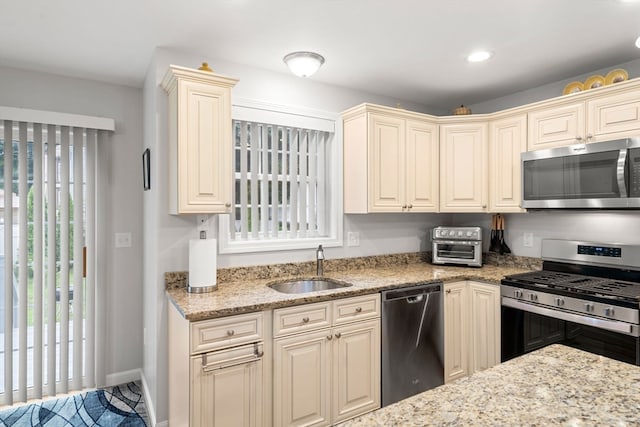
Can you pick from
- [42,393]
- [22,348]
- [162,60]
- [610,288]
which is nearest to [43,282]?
[22,348]

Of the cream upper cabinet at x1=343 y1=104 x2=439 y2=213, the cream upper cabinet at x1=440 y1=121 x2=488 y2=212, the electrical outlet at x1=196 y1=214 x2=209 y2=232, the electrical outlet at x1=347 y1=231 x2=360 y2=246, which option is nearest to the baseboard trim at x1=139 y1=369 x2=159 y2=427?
the electrical outlet at x1=196 y1=214 x2=209 y2=232

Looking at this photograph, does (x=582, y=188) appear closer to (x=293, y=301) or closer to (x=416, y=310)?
(x=416, y=310)

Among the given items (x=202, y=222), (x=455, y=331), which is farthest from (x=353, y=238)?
(x=202, y=222)

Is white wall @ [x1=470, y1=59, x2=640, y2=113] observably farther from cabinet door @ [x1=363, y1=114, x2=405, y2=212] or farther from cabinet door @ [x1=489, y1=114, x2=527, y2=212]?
cabinet door @ [x1=363, y1=114, x2=405, y2=212]

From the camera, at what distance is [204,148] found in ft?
7.45

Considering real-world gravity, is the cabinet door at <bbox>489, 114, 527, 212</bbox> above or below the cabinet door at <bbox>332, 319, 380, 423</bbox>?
above

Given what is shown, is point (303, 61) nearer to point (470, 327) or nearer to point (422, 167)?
point (422, 167)

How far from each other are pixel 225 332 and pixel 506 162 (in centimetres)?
254

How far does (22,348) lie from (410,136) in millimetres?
3379

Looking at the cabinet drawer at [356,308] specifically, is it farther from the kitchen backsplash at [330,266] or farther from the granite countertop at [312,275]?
the kitchen backsplash at [330,266]

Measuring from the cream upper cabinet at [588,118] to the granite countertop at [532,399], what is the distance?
6.25 feet

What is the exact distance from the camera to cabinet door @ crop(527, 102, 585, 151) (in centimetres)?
265

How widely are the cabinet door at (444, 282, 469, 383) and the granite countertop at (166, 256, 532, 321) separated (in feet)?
→ 0.36

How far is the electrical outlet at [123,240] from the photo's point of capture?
3088mm
